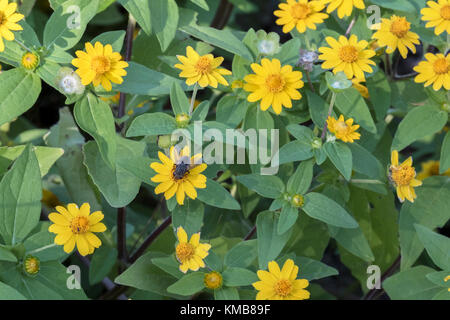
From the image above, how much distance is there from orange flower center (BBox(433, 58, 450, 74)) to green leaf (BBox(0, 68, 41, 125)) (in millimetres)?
915

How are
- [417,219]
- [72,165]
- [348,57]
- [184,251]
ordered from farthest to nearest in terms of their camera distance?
[72,165]
[417,219]
[348,57]
[184,251]

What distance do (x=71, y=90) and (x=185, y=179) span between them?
0.31 m

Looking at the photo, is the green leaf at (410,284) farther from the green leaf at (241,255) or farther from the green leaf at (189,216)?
the green leaf at (189,216)

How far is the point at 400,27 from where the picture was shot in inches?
52.2

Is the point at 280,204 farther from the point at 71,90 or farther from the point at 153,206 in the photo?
the point at 153,206

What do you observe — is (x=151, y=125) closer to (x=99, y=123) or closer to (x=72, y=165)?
(x=99, y=123)

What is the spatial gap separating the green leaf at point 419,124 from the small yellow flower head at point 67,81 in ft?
2.44

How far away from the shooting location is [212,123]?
120cm

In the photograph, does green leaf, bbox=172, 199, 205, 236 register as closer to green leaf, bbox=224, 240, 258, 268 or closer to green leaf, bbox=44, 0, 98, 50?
green leaf, bbox=224, 240, 258, 268

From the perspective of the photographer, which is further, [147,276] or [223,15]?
[223,15]

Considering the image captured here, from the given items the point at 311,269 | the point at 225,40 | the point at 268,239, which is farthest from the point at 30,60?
the point at 311,269

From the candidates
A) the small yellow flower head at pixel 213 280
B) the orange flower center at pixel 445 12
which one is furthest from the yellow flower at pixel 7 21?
the orange flower center at pixel 445 12

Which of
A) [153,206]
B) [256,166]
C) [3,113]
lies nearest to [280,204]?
[256,166]

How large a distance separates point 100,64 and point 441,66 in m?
0.78
